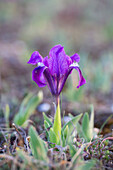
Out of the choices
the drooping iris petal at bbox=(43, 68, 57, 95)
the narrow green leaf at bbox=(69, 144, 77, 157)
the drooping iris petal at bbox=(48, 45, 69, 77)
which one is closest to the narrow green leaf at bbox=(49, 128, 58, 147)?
the narrow green leaf at bbox=(69, 144, 77, 157)

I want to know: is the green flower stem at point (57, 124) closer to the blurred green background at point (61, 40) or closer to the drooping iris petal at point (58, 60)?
the drooping iris petal at point (58, 60)

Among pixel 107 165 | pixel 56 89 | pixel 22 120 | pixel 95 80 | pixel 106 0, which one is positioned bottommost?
pixel 107 165

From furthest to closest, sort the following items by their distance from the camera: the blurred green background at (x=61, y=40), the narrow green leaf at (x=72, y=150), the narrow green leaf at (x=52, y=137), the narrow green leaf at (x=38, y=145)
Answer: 1. the blurred green background at (x=61, y=40)
2. the narrow green leaf at (x=52, y=137)
3. the narrow green leaf at (x=72, y=150)
4. the narrow green leaf at (x=38, y=145)

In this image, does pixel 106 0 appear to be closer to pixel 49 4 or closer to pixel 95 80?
pixel 49 4

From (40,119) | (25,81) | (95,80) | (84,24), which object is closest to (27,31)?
(84,24)

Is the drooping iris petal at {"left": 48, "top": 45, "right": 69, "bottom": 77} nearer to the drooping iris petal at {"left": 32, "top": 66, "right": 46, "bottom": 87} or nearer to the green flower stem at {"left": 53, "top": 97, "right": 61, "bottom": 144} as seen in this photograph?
the drooping iris petal at {"left": 32, "top": 66, "right": 46, "bottom": 87}

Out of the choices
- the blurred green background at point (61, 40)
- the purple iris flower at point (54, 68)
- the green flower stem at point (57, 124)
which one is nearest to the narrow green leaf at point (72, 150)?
the green flower stem at point (57, 124)
